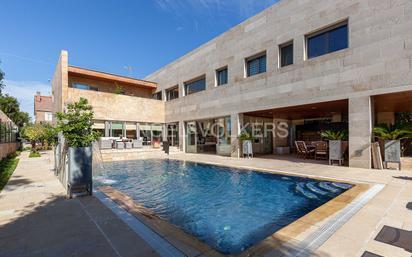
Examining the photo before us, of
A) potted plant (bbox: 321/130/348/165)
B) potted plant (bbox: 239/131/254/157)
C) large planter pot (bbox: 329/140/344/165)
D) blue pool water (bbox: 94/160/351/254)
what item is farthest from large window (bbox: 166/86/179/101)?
large planter pot (bbox: 329/140/344/165)

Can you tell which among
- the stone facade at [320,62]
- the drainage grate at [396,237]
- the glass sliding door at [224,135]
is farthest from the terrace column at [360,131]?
the glass sliding door at [224,135]

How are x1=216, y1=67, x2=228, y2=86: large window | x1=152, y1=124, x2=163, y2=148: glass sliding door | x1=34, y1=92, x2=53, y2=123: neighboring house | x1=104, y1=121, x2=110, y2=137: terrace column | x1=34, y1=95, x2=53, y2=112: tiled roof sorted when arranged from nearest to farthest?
x1=216, y1=67, x2=228, y2=86: large window
x1=104, y1=121, x2=110, y2=137: terrace column
x1=152, y1=124, x2=163, y2=148: glass sliding door
x1=34, y1=92, x2=53, y2=123: neighboring house
x1=34, y1=95, x2=53, y2=112: tiled roof

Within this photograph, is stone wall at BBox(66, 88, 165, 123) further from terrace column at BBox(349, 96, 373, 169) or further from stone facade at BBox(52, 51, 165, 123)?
terrace column at BBox(349, 96, 373, 169)

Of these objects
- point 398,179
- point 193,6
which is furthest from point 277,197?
point 193,6

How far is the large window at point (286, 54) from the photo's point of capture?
39.3 feet

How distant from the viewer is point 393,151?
8.48 meters

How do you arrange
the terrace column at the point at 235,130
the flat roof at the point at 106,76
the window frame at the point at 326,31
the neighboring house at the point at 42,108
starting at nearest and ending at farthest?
the window frame at the point at 326,31 → the terrace column at the point at 235,130 → the flat roof at the point at 106,76 → the neighboring house at the point at 42,108

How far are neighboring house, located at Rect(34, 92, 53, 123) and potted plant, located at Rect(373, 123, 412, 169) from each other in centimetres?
6335

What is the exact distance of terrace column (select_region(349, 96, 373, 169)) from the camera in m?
8.94

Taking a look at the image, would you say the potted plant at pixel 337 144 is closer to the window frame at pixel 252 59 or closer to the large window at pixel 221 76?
the window frame at pixel 252 59

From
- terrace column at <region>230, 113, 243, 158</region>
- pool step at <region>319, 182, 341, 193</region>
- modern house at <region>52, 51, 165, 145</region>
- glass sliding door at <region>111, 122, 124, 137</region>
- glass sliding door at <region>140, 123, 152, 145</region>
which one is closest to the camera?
pool step at <region>319, 182, 341, 193</region>

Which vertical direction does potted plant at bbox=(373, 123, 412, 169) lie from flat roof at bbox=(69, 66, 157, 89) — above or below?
below

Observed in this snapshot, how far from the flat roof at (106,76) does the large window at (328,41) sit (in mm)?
16447

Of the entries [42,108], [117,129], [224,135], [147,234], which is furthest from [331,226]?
[42,108]
